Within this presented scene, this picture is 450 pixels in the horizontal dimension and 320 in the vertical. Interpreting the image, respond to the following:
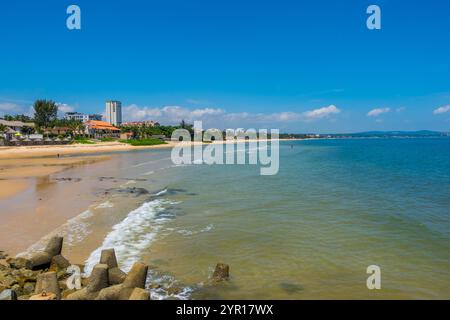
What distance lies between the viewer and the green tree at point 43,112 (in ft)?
424

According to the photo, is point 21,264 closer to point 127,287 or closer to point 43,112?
point 127,287

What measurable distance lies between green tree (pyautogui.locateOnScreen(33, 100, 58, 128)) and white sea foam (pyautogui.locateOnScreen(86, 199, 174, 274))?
125778 millimetres

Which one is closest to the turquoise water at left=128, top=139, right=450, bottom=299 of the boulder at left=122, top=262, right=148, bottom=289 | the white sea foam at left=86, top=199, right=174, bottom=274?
the white sea foam at left=86, top=199, right=174, bottom=274

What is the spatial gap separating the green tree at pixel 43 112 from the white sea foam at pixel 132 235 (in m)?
126

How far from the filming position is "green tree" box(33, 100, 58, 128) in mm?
129125

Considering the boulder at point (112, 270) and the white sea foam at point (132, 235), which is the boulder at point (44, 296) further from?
the white sea foam at point (132, 235)

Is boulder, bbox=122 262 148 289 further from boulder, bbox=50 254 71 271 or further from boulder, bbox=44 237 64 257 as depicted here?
boulder, bbox=44 237 64 257

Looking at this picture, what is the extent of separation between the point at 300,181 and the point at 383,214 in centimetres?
1413

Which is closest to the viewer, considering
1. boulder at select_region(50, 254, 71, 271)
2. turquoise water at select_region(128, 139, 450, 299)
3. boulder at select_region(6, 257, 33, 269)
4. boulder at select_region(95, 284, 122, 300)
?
boulder at select_region(95, 284, 122, 300)

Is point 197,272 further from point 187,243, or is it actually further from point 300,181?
point 300,181

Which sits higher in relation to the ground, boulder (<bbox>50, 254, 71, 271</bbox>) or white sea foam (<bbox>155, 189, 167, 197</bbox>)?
boulder (<bbox>50, 254, 71, 271</bbox>)

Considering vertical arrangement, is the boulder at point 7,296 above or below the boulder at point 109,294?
above

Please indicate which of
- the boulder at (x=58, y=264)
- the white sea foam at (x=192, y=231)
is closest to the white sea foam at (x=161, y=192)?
the white sea foam at (x=192, y=231)

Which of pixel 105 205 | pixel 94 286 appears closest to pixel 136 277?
pixel 94 286
